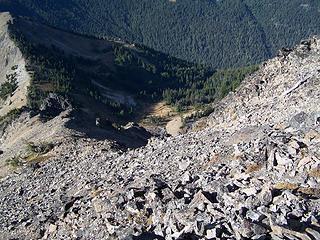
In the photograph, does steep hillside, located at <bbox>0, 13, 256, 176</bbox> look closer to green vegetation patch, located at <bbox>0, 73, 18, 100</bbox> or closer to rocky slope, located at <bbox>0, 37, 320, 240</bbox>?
green vegetation patch, located at <bbox>0, 73, 18, 100</bbox>

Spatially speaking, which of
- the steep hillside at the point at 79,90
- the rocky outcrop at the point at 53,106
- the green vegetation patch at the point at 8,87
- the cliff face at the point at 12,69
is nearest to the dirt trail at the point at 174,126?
the steep hillside at the point at 79,90

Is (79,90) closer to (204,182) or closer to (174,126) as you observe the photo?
(174,126)

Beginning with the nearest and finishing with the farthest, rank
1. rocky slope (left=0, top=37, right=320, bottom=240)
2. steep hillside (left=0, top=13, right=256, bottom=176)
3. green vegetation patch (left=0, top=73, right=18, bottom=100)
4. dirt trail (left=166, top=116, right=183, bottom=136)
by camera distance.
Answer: rocky slope (left=0, top=37, right=320, bottom=240) < steep hillside (left=0, top=13, right=256, bottom=176) < dirt trail (left=166, top=116, right=183, bottom=136) < green vegetation patch (left=0, top=73, right=18, bottom=100)

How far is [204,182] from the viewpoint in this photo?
64.7ft

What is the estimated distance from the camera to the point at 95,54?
619 feet

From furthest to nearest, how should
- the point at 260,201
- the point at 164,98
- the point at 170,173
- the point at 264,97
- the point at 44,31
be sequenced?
the point at 44,31 < the point at 164,98 < the point at 264,97 < the point at 170,173 < the point at 260,201

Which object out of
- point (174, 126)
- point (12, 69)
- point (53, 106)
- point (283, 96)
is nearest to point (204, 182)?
point (283, 96)

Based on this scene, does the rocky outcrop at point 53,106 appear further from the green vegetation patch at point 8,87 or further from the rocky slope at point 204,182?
the rocky slope at point 204,182

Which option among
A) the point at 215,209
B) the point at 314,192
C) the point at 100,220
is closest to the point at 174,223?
the point at 215,209

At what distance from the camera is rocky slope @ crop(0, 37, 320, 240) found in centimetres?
1471

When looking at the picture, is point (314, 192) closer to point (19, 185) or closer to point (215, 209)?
Result: point (215, 209)

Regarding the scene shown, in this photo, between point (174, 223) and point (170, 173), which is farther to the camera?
point (170, 173)

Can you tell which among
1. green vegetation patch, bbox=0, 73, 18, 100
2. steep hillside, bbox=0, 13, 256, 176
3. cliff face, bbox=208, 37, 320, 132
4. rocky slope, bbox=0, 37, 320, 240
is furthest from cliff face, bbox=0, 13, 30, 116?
cliff face, bbox=208, 37, 320, 132

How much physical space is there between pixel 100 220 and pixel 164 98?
138997 millimetres
